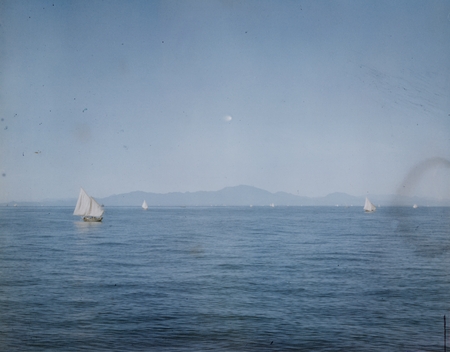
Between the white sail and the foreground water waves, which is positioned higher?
the white sail

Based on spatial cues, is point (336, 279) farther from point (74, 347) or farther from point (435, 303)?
point (74, 347)

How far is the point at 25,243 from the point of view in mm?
68625

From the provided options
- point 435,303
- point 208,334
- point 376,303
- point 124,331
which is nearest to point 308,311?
point 376,303

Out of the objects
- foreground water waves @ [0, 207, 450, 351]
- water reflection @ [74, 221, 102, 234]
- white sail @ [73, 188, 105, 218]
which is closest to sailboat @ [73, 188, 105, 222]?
white sail @ [73, 188, 105, 218]

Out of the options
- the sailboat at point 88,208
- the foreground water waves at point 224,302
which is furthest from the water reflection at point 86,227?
the foreground water waves at point 224,302

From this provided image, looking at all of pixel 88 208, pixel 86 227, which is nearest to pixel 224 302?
pixel 86 227

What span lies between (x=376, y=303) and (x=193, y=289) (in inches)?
531

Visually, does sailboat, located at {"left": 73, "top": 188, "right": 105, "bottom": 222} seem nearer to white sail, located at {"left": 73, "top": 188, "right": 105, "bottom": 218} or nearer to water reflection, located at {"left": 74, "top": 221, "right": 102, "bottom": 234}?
white sail, located at {"left": 73, "top": 188, "right": 105, "bottom": 218}

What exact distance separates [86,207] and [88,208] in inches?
22.8

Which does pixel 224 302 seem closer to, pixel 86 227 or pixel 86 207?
pixel 86 227

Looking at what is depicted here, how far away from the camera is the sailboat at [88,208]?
11695cm

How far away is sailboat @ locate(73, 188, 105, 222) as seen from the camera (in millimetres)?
116950

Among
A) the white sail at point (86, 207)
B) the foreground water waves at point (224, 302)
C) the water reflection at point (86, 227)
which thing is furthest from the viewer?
the white sail at point (86, 207)

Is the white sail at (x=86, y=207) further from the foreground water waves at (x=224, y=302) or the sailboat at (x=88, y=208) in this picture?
the foreground water waves at (x=224, y=302)
